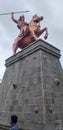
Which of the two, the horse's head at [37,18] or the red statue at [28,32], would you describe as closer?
the red statue at [28,32]

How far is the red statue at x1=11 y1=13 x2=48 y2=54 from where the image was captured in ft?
38.3

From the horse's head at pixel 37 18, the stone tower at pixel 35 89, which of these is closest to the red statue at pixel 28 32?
the horse's head at pixel 37 18

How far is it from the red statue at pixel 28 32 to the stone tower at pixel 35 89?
1.12 meters

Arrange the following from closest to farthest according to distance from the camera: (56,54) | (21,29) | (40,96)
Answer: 1. (40,96)
2. (56,54)
3. (21,29)

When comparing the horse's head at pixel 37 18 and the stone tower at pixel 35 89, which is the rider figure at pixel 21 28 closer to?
the horse's head at pixel 37 18

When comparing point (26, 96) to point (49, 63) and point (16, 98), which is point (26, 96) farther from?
point (49, 63)

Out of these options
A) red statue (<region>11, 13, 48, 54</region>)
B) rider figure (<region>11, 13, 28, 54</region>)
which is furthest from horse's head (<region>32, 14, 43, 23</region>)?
rider figure (<region>11, 13, 28, 54</region>)

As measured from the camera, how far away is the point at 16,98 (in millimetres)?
9227

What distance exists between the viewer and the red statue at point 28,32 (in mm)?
11664

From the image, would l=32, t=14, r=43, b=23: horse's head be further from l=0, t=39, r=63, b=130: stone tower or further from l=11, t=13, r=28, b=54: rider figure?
l=0, t=39, r=63, b=130: stone tower

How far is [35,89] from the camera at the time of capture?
827 cm

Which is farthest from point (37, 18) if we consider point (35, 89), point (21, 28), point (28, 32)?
point (35, 89)

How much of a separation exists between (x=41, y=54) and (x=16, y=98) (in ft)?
9.17

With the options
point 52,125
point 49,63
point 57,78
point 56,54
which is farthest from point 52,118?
point 56,54
